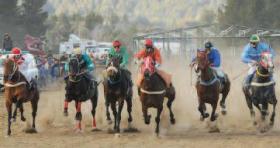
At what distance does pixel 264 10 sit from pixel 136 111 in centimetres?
5703

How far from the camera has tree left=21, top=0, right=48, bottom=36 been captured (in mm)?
64562

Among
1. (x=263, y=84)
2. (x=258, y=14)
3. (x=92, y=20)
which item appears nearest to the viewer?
(x=263, y=84)

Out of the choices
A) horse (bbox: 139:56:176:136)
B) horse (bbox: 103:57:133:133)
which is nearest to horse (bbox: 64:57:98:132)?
horse (bbox: 103:57:133:133)

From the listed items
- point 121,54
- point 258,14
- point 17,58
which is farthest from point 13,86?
point 258,14

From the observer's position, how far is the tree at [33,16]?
64.6m

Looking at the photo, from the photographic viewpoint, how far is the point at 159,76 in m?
15.6

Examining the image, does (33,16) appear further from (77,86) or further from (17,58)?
(77,86)

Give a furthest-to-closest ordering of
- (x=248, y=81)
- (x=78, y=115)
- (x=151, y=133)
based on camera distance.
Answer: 1. (x=78, y=115)
2. (x=248, y=81)
3. (x=151, y=133)

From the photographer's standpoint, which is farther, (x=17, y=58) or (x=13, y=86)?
(x=17, y=58)

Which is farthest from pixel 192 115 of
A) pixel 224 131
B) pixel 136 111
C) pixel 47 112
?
pixel 47 112

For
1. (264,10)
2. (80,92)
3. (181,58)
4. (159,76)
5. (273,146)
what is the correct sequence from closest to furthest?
(273,146) → (159,76) → (80,92) → (181,58) → (264,10)

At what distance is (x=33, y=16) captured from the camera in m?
66.2

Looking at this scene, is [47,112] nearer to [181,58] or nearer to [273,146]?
[273,146]

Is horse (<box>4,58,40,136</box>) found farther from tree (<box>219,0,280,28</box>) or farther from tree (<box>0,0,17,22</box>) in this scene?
tree (<box>219,0,280,28</box>)
